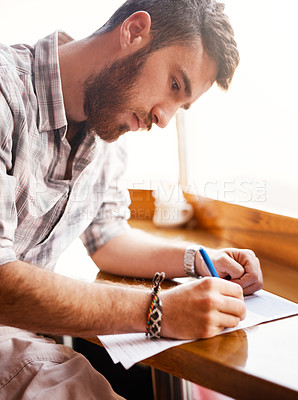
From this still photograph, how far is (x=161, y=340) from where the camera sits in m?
0.78

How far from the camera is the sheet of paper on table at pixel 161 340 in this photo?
73cm

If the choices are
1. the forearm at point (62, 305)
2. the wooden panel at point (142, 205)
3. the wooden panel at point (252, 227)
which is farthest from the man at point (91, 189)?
the wooden panel at point (142, 205)

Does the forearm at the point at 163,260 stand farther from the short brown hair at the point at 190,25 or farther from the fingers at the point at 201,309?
the short brown hair at the point at 190,25

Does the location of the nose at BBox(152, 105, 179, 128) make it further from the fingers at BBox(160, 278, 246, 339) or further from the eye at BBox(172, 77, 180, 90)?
the fingers at BBox(160, 278, 246, 339)

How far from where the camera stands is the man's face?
108cm

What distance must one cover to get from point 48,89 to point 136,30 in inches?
11.2

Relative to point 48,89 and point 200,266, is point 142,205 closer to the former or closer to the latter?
point 200,266

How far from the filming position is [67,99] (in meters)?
1.15

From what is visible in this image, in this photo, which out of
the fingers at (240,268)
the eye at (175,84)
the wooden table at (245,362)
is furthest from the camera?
the eye at (175,84)

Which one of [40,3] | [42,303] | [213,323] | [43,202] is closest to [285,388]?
[213,323]

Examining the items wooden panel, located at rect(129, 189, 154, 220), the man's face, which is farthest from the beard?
wooden panel, located at rect(129, 189, 154, 220)

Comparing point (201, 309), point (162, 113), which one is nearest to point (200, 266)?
point (201, 309)

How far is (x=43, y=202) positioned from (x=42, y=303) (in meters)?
0.35

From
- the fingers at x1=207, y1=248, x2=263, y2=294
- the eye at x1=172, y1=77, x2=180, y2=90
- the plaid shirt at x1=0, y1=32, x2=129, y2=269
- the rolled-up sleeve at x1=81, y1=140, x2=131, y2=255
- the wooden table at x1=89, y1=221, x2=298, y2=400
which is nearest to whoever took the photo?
the wooden table at x1=89, y1=221, x2=298, y2=400
